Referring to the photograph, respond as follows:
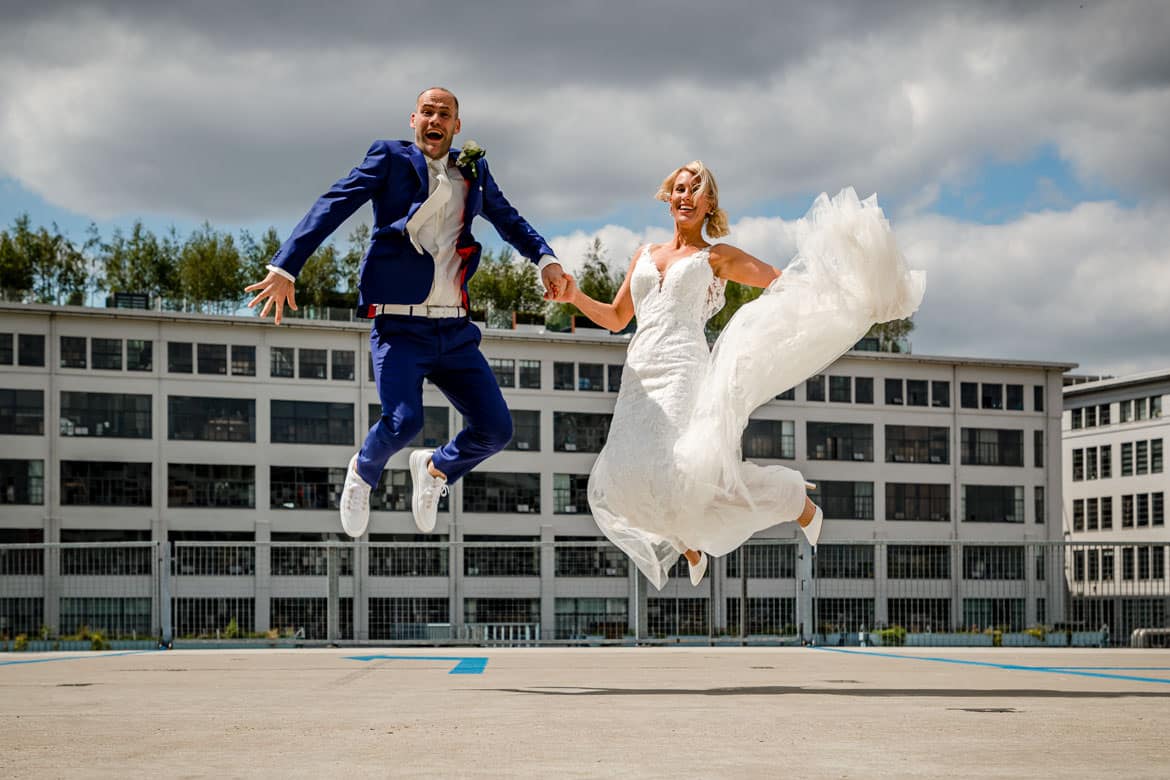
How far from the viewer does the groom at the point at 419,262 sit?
7.73 meters

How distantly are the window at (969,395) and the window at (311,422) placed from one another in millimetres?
31974

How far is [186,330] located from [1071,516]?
54021 mm

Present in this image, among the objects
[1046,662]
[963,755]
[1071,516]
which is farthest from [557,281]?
[1071,516]

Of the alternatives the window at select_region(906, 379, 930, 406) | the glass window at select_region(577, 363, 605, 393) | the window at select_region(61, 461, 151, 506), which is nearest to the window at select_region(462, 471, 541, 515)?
the glass window at select_region(577, 363, 605, 393)

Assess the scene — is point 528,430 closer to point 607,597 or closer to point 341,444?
point 341,444

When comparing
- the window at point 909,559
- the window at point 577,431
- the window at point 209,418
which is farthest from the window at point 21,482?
the window at point 909,559

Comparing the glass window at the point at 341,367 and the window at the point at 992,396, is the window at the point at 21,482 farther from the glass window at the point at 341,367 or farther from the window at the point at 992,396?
the window at the point at 992,396

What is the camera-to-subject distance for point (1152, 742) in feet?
15.4

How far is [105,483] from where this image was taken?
61.3 meters

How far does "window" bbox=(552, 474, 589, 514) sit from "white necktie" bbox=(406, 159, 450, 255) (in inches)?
2324

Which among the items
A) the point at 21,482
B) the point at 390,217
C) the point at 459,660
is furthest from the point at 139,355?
the point at 390,217

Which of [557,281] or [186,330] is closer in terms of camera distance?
[557,281]

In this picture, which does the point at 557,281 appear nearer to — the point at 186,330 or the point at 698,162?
the point at 698,162

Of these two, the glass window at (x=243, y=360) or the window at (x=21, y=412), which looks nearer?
the window at (x=21, y=412)
